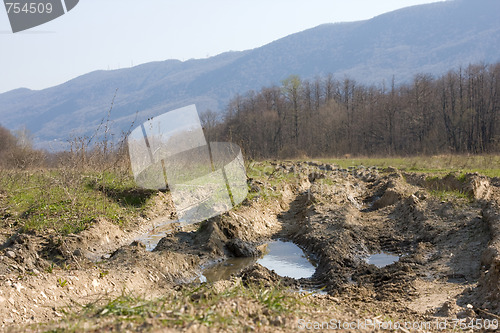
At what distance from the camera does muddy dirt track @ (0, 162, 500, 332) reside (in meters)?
6.11

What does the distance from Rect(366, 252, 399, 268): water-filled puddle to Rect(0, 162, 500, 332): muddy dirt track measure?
0.46ft

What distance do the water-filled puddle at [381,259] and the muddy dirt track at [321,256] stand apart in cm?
14

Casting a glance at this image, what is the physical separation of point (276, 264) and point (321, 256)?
0.89 m

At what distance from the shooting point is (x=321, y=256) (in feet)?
30.4

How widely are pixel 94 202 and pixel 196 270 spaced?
14.4 ft

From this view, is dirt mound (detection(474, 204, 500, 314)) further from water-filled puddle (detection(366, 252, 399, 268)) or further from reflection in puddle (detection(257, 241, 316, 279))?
reflection in puddle (detection(257, 241, 316, 279))

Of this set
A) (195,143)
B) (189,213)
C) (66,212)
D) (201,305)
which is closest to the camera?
(201,305)

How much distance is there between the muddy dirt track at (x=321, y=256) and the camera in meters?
6.11

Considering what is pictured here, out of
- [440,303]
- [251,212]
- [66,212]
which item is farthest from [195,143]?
[440,303]

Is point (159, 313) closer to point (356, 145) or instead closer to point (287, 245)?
point (287, 245)

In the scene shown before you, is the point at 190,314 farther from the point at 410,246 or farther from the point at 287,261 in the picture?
the point at 410,246

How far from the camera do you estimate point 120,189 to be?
14125 mm

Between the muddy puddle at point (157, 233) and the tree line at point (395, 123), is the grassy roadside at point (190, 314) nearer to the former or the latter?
the muddy puddle at point (157, 233)
